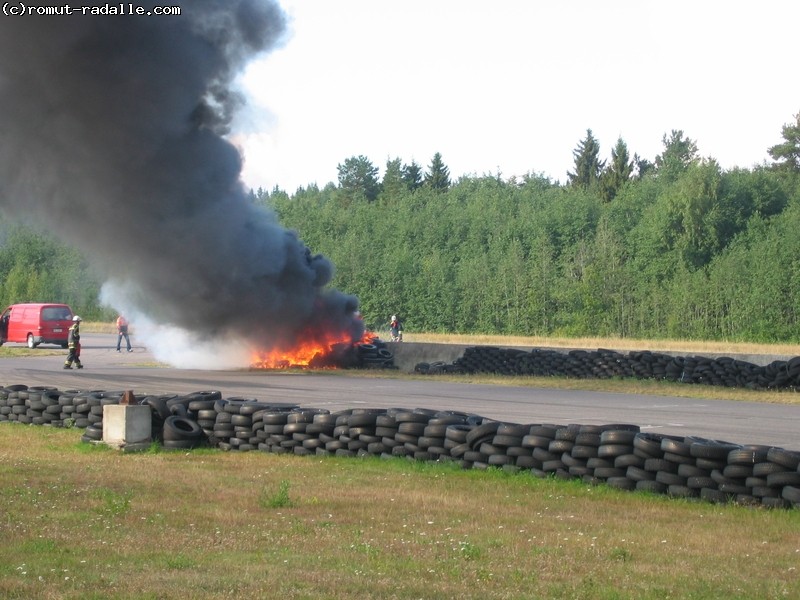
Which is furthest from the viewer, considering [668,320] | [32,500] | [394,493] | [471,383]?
[668,320]

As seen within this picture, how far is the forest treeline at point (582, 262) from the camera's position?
61562 millimetres

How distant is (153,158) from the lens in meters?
29.9

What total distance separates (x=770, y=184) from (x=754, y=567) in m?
71.9

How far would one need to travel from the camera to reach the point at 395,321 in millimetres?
46344

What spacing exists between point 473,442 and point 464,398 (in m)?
10.0

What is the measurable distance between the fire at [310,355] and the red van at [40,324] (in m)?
15.8

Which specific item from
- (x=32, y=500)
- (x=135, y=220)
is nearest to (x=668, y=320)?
(x=135, y=220)

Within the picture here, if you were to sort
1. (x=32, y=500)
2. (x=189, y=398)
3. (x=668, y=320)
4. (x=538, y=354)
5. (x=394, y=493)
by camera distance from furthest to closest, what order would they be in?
(x=668, y=320) → (x=538, y=354) → (x=189, y=398) → (x=394, y=493) → (x=32, y=500)

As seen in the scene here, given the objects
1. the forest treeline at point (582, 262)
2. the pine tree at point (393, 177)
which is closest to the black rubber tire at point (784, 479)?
the forest treeline at point (582, 262)

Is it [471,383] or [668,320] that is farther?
[668,320]

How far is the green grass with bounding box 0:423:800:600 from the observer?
6.58m

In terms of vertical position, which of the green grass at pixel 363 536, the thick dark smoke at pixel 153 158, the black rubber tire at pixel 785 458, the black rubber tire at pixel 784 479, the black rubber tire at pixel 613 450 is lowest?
the green grass at pixel 363 536

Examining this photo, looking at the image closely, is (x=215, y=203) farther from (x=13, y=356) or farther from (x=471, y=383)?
(x=13, y=356)

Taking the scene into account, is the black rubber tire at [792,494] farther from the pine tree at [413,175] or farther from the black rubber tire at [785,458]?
the pine tree at [413,175]
